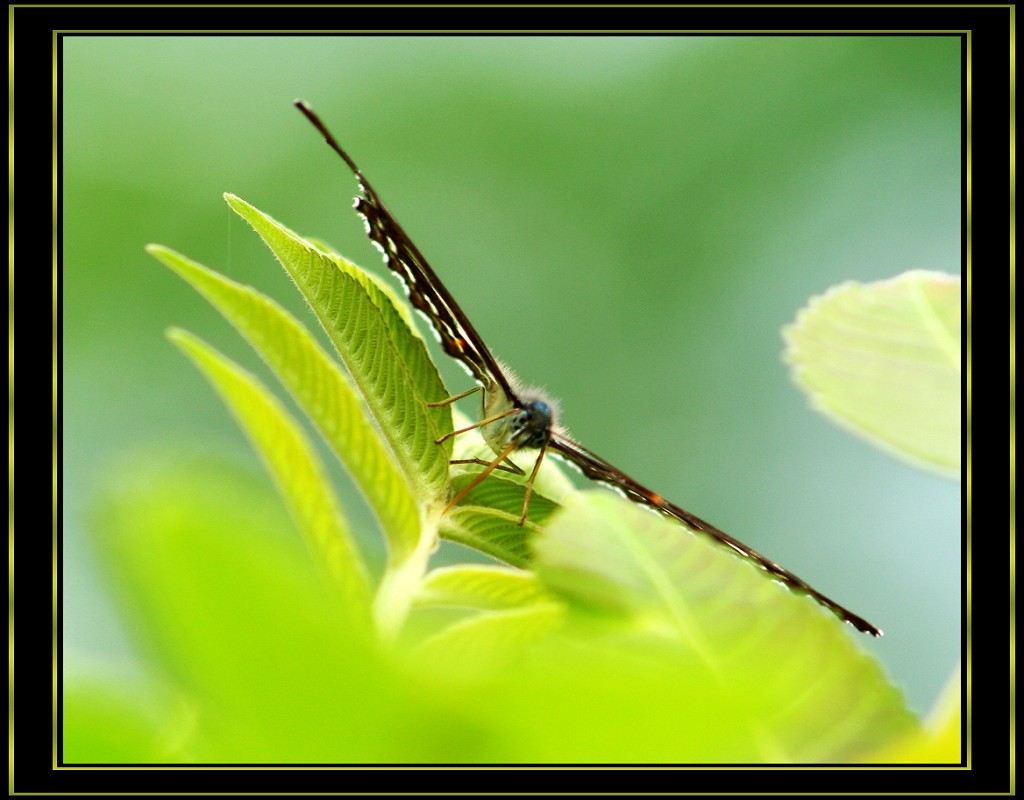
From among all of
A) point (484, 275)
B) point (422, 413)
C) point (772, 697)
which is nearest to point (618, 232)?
point (484, 275)

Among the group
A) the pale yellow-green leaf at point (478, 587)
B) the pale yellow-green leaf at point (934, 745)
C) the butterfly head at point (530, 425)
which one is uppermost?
the butterfly head at point (530, 425)

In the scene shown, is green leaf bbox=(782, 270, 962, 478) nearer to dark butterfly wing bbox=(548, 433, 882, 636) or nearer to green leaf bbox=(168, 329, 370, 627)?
dark butterfly wing bbox=(548, 433, 882, 636)

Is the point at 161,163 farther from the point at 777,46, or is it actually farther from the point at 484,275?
the point at 777,46

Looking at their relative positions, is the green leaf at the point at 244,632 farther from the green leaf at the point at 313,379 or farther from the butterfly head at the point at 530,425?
the butterfly head at the point at 530,425

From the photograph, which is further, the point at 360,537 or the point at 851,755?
the point at 360,537

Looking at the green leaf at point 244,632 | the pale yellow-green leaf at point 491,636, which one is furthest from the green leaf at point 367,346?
the green leaf at point 244,632

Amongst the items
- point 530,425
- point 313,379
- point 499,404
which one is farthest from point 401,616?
point 499,404

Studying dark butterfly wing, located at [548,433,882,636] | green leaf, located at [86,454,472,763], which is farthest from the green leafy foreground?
dark butterfly wing, located at [548,433,882,636]
